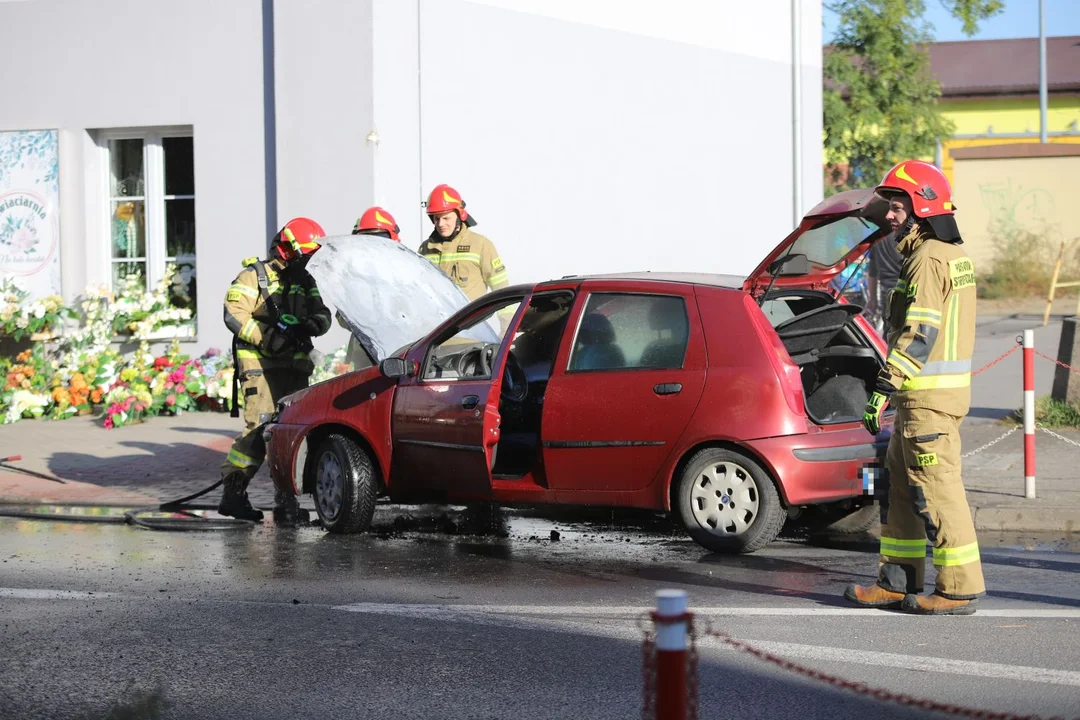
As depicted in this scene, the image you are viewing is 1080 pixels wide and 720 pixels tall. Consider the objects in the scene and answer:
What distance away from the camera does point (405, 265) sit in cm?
886

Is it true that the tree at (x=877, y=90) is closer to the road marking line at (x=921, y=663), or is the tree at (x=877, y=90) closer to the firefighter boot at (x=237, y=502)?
the firefighter boot at (x=237, y=502)

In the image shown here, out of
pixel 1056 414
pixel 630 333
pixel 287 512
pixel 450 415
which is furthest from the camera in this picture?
pixel 1056 414

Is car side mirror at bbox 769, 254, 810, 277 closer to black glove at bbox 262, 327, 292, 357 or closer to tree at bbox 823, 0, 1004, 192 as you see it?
black glove at bbox 262, 327, 292, 357

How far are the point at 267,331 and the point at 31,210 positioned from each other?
6.51 meters

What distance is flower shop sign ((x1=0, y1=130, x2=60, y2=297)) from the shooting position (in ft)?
46.4

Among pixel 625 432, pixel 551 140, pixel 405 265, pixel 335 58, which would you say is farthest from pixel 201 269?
pixel 625 432

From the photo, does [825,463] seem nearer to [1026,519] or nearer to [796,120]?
[1026,519]

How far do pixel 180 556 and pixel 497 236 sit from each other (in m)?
6.85

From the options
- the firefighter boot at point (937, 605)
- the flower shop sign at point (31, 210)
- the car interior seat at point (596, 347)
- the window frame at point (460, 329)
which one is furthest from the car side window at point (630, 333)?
the flower shop sign at point (31, 210)

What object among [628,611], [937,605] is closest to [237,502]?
[628,611]

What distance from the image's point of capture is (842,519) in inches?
321

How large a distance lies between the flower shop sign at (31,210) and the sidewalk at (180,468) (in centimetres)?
173

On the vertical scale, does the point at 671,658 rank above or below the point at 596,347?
below

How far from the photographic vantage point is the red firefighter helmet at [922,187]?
19.4 ft
